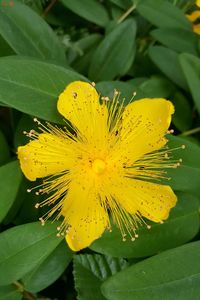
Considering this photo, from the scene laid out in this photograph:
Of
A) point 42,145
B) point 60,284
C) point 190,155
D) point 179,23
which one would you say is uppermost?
point 179,23

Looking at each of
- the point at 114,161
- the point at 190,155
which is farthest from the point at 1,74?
the point at 190,155

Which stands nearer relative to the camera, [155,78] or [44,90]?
[44,90]

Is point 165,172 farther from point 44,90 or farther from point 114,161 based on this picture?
point 44,90

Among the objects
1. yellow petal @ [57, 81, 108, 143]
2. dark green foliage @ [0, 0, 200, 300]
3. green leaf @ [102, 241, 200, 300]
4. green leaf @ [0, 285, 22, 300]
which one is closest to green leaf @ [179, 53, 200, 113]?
dark green foliage @ [0, 0, 200, 300]

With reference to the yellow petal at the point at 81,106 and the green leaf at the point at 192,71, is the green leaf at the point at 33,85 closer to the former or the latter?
the yellow petal at the point at 81,106

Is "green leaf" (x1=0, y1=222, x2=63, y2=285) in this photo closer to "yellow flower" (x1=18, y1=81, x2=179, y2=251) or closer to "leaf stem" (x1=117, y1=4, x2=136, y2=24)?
"yellow flower" (x1=18, y1=81, x2=179, y2=251)

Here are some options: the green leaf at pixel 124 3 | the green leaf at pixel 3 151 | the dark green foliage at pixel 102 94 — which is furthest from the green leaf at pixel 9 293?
the green leaf at pixel 124 3

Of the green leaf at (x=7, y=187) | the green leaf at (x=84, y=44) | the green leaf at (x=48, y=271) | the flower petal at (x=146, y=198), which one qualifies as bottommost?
the green leaf at (x=48, y=271)

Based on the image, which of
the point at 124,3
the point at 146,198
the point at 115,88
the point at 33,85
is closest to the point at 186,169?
the point at 146,198
